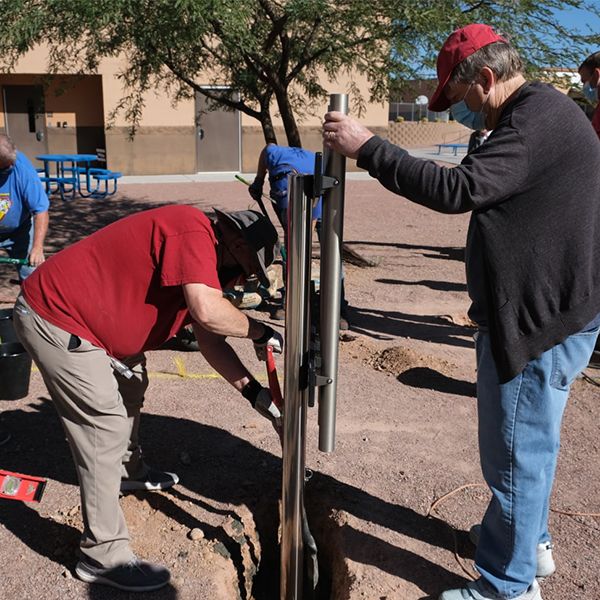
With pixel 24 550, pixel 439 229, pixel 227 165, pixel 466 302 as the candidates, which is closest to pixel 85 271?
pixel 24 550

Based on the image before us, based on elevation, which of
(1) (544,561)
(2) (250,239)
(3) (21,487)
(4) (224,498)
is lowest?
(4) (224,498)

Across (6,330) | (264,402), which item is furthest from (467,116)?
(6,330)

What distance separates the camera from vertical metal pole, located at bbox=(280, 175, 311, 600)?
251 centimetres

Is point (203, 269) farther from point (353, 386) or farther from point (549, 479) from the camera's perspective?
point (353, 386)

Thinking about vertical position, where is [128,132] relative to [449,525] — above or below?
above

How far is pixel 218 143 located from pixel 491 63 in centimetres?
1927

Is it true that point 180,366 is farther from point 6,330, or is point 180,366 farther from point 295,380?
point 295,380

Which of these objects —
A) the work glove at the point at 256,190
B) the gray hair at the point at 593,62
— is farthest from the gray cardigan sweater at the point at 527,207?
the work glove at the point at 256,190

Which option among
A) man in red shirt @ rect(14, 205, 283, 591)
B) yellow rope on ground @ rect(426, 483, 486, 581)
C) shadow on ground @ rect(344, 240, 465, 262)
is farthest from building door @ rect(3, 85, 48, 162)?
yellow rope on ground @ rect(426, 483, 486, 581)

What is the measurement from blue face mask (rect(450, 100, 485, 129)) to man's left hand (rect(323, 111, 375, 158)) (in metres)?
0.50

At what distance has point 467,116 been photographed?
9.50ft

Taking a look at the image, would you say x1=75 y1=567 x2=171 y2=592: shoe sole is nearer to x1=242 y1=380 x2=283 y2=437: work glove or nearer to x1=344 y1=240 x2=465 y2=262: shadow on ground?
x1=242 y1=380 x2=283 y2=437: work glove

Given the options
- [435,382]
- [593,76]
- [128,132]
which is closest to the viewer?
[435,382]

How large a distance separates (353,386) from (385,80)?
481 centimetres
